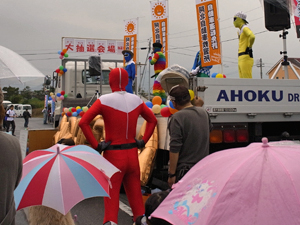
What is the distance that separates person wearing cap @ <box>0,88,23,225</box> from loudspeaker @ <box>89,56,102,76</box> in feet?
25.5

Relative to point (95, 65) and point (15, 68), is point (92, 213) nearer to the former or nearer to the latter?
point (15, 68)

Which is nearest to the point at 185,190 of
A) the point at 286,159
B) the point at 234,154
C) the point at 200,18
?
the point at 234,154

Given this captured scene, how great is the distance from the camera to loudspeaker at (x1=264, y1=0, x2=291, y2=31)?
22.7ft

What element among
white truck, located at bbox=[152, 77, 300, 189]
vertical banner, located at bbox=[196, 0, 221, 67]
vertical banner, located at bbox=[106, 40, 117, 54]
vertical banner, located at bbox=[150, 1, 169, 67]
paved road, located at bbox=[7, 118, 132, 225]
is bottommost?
paved road, located at bbox=[7, 118, 132, 225]

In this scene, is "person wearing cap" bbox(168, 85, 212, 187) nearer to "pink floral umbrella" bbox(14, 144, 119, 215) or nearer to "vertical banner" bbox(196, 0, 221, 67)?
"pink floral umbrella" bbox(14, 144, 119, 215)

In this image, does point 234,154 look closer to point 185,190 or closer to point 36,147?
point 185,190

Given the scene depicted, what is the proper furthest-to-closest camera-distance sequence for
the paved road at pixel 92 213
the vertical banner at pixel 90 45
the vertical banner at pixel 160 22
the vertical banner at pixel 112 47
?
the vertical banner at pixel 112 47 → the vertical banner at pixel 90 45 → the vertical banner at pixel 160 22 → the paved road at pixel 92 213

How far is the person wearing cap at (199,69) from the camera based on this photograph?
8.32 m

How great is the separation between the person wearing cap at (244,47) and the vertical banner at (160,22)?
6665mm

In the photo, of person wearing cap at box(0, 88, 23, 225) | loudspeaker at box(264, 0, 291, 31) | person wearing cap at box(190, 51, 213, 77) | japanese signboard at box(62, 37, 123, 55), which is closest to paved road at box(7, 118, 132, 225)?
person wearing cap at box(0, 88, 23, 225)

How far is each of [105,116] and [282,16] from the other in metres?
4.68

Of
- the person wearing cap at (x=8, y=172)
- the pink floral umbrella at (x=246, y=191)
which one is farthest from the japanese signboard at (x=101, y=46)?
the pink floral umbrella at (x=246, y=191)

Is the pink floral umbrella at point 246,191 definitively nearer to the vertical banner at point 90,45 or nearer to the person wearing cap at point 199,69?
the person wearing cap at point 199,69

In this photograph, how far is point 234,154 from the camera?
1.83m
